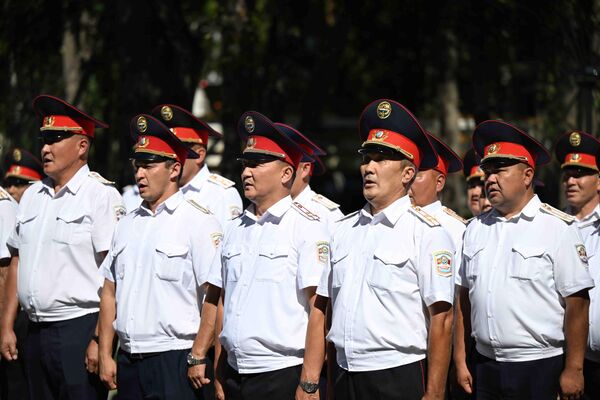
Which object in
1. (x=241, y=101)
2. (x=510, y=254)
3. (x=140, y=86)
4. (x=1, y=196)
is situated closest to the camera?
(x=510, y=254)

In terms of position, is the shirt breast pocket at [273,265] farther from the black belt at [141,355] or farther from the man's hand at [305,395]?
the black belt at [141,355]

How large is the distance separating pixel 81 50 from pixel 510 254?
43.3 ft

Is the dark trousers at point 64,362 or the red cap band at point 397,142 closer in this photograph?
the red cap band at point 397,142

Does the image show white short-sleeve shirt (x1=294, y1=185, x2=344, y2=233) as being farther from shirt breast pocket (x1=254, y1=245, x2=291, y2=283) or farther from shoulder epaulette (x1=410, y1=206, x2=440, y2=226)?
shoulder epaulette (x1=410, y1=206, x2=440, y2=226)

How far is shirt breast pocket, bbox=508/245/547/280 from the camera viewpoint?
570 centimetres

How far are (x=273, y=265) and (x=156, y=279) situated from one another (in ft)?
2.65

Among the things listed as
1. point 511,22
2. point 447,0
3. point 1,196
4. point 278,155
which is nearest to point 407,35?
point 447,0

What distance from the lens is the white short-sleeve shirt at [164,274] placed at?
6125 mm

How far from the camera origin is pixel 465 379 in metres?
6.07

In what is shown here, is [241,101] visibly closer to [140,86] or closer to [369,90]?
[140,86]

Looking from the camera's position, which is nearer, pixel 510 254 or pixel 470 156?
pixel 510 254

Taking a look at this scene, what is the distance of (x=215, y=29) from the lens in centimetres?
1722

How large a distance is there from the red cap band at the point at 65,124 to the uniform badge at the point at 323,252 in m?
2.15

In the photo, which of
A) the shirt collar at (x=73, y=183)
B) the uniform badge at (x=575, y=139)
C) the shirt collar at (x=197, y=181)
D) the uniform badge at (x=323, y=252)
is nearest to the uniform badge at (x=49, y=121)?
the shirt collar at (x=73, y=183)
